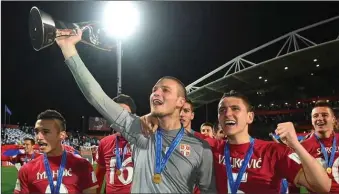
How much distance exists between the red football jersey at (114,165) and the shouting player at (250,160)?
1.58 m

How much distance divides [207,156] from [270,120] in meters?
31.4

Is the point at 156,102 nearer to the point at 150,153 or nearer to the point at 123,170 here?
the point at 150,153

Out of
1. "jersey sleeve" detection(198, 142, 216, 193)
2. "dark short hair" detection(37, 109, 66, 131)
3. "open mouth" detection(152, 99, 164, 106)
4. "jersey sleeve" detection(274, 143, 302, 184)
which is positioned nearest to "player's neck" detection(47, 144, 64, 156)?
"dark short hair" detection(37, 109, 66, 131)

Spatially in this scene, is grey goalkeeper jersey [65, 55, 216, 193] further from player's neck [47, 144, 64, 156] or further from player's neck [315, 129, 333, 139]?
player's neck [315, 129, 333, 139]

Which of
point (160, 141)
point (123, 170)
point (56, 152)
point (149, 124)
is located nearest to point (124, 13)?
point (123, 170)

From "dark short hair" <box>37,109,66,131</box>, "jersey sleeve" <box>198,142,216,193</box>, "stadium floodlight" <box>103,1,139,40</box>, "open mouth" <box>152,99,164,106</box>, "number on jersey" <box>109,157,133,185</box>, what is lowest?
"number on jersey" <box>109,157,133,185</box>

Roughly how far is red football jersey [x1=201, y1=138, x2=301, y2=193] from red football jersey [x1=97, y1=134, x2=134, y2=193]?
5.59ft

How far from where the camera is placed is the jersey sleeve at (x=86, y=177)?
3571 millimetres

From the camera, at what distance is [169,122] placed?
9.10ft

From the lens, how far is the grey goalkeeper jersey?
249cm

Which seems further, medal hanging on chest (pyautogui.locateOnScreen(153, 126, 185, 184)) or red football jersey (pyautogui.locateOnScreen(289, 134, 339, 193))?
red football jersey (pyautogui.locateOnScreen(289, 134, 339, 193))

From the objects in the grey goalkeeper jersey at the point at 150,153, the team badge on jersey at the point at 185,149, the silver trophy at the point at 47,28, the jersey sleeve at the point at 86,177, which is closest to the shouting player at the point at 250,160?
the grey goalkeeper jersey at the point at 150,153

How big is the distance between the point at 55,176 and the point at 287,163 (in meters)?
2.02

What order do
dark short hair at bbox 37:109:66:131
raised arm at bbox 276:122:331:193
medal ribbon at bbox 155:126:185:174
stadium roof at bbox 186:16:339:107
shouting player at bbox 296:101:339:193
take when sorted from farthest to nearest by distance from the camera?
stadium roof at bbox 186:16:339:107 < shouting player at bbox 296:101:339:193 < dark short hair at bbox 37:109:66:131 < medal ribbon at bbox 155:126:185:174 < raised arm at bbox 276:122:331:193
